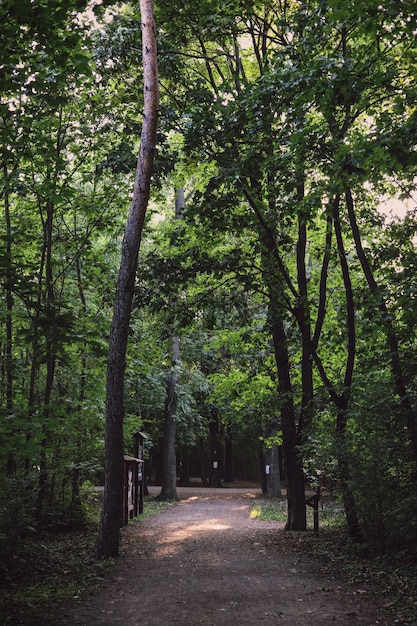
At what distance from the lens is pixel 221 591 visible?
6.82m

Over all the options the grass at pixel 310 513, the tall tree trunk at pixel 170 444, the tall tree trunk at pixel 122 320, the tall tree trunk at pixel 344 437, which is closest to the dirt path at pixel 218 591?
the tall tree trunk at pixel 122 320

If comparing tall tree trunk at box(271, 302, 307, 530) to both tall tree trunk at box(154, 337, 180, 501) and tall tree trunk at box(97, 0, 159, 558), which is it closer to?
tall tree trunk at box(97, 0, 159, 558)

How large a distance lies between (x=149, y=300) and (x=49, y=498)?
538 cm

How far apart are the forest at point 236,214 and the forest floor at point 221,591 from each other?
4.53ft

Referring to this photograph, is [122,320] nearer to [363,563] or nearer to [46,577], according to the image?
[46,577]

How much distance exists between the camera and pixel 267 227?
1111cm

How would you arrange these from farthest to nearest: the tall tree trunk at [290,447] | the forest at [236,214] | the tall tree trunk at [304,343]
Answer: the tall tree trunk at [290,447] < the tall tree trunk at [304,343] < the forest at [236,214]

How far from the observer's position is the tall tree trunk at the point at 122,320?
9180 millimetres

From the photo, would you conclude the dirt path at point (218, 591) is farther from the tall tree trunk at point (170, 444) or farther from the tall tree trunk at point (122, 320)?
the tall tree trunk at point (170, 444)

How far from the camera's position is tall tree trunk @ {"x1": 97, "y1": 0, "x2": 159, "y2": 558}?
9.18 meters

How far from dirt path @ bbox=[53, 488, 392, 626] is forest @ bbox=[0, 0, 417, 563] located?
5.19ft

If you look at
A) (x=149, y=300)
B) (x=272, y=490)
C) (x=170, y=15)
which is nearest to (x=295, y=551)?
(x=149, y=300)

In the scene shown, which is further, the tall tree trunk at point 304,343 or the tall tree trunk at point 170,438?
the tall tree trunk at point 170,438

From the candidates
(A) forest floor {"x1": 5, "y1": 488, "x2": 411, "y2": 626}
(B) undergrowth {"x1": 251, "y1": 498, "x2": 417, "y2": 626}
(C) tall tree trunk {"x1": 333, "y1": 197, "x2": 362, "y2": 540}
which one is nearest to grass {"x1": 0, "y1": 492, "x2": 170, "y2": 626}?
(A) forest floor {"x1": 5, "y1": 488, "x2": 411, "y2": 626}
